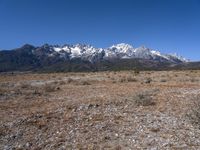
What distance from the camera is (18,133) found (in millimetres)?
16594

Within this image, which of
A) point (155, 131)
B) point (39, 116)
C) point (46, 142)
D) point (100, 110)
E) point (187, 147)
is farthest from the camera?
point (100, 110)

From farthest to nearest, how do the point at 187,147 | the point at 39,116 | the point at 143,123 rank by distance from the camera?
the point at 39,116 < the point at 143,123 < the point at 187,147

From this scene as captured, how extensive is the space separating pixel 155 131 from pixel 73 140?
159 inches

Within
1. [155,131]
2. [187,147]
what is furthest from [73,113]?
[187,147]

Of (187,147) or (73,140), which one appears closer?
(187,147)

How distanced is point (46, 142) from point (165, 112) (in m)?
8.79

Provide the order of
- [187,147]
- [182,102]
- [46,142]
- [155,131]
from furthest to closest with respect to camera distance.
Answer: [182,102] → [155,131] → [46,142] → [187,147]

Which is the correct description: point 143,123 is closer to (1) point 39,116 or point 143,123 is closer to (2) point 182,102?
(1) point 39,116

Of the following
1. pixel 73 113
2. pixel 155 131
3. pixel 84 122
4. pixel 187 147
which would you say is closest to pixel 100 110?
pixel 73 113

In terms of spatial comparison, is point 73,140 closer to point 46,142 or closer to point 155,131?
point 46,142

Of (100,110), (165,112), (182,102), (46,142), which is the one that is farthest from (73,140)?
(182,102)

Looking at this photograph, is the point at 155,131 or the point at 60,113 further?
the point at 60,113

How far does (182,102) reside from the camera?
24.8 m

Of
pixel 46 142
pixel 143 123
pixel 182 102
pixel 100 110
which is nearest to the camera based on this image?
pixel 46 142
